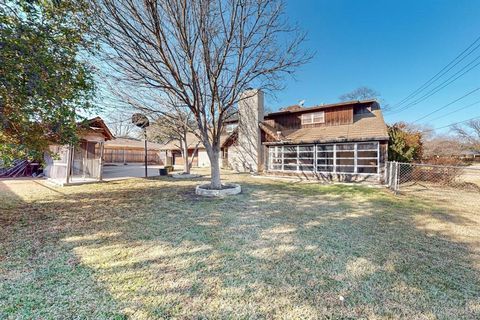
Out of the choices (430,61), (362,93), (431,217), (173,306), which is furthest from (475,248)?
(362,93)

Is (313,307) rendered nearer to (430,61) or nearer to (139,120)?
(139,120)

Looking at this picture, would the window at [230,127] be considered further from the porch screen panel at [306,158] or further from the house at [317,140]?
the porch screen panel at [306,158]

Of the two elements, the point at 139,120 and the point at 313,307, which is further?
the point at 139,120

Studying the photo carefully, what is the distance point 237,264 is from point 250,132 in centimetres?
1476

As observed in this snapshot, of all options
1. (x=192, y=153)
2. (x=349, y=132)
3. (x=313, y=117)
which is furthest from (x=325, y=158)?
(x=192, y=153)

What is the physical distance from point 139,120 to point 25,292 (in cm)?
908

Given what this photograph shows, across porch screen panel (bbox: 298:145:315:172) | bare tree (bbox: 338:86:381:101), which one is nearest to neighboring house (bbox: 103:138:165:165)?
porch screen panel (bbox: 298:145:315:172)

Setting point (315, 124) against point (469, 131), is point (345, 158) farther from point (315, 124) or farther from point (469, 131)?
point (469, 131)

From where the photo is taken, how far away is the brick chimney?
16.8m

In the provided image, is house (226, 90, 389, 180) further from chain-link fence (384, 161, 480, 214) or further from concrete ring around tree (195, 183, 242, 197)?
concrete ring around tree (195, 183, 242, 197)

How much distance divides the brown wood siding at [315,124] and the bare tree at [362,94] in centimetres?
1564

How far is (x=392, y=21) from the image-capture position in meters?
11.7

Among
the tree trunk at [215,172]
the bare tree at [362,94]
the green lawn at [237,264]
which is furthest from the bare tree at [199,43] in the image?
the bare tree at [362,94]

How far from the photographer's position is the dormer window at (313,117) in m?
14.6
